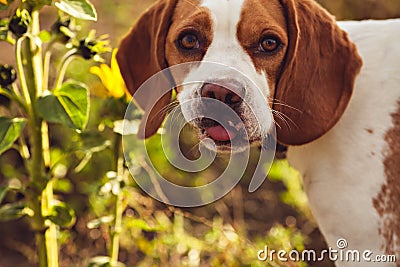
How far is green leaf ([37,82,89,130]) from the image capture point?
1.99 m

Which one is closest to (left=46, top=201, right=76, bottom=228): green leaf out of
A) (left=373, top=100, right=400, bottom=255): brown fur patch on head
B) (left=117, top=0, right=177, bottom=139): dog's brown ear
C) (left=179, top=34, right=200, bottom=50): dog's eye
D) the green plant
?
the green plant

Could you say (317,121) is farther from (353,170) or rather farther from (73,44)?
(73,44)

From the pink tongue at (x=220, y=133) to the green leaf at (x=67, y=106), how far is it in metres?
0.35

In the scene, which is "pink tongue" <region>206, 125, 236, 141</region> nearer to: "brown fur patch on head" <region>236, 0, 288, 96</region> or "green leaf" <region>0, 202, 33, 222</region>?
"brown fur patch on head" <region>236, 0, 288, 96</region>

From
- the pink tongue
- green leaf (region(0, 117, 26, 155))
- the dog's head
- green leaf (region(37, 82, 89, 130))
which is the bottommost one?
green leaf (region(0, 117, 26, 155))

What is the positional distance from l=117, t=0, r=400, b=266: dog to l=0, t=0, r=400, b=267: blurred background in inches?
28.6

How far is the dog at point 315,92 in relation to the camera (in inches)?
75.5

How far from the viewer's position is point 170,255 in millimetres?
3002

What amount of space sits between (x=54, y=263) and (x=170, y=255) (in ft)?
2.76

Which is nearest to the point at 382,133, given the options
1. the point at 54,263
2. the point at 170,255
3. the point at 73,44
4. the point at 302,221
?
the point at 73,44

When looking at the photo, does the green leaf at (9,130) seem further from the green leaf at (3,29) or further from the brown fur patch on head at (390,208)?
the brown fur patch on head at (390,208)

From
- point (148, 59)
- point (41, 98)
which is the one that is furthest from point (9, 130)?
point (148, 59)

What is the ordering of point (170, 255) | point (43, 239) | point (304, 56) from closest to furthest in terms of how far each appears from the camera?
point (304, 56), point (43, 239), point (170, 255)

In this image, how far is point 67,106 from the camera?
201 cm
